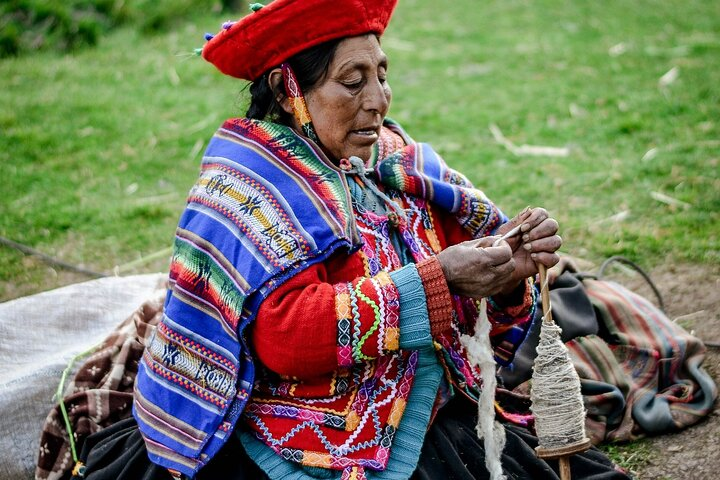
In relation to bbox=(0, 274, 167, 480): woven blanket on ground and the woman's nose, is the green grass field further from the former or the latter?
the woman's nose

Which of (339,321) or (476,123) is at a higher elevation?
(339,321)

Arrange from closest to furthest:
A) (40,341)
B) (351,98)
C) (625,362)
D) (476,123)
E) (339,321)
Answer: (339,321) → (351,98) → (625,362) → (40,341) → (476,123)

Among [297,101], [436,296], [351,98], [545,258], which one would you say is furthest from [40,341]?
[545,258]

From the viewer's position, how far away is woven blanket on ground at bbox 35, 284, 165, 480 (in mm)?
3123

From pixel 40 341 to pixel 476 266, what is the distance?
237cm

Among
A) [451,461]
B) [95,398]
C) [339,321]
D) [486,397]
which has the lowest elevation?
[95,398]

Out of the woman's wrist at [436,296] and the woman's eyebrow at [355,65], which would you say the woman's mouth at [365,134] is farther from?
the woman's wrist at [436,296]

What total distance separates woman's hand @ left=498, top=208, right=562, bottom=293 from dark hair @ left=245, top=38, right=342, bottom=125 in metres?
0.78

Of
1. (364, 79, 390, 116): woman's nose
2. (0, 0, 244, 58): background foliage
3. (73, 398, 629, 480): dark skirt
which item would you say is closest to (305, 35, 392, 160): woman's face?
(364, 79, 390, 116): woman's nose

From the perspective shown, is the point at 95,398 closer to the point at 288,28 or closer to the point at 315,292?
the point at 315,292

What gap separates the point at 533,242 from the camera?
2.53 meters

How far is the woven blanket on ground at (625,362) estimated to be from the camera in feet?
10.6

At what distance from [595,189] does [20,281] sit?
3.57 metres

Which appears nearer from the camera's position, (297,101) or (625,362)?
(297,101)
